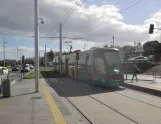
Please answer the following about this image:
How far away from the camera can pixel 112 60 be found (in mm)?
23703

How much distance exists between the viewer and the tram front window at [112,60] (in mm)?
23469

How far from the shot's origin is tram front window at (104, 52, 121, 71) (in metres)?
23.5

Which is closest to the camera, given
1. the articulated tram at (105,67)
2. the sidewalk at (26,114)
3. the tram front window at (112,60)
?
the sidewalk at (26,114)

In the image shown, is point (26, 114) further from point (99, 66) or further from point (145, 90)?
point (99, 66)

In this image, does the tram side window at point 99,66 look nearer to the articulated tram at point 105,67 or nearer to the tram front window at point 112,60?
the articulated tram at point 105,67

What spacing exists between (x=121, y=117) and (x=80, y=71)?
2072 centimetres

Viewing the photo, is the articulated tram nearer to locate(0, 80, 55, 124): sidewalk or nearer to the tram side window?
the tram side window

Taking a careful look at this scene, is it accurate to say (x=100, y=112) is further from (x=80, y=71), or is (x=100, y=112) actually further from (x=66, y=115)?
(x=80, y=71)

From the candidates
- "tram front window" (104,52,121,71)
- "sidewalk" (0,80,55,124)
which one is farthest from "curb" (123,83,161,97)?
"sidewalk" (0,80,55,124)

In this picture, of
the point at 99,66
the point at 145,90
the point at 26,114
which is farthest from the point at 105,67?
the point at 26,114

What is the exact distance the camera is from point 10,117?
10773 mm

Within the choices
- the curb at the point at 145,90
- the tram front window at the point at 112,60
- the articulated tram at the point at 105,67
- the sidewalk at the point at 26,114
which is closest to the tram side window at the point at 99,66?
the articulated tram at the point at 105,67

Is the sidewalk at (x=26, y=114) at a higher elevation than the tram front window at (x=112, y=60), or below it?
below

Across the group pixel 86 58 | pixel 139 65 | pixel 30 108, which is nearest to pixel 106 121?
pixel 30 108
